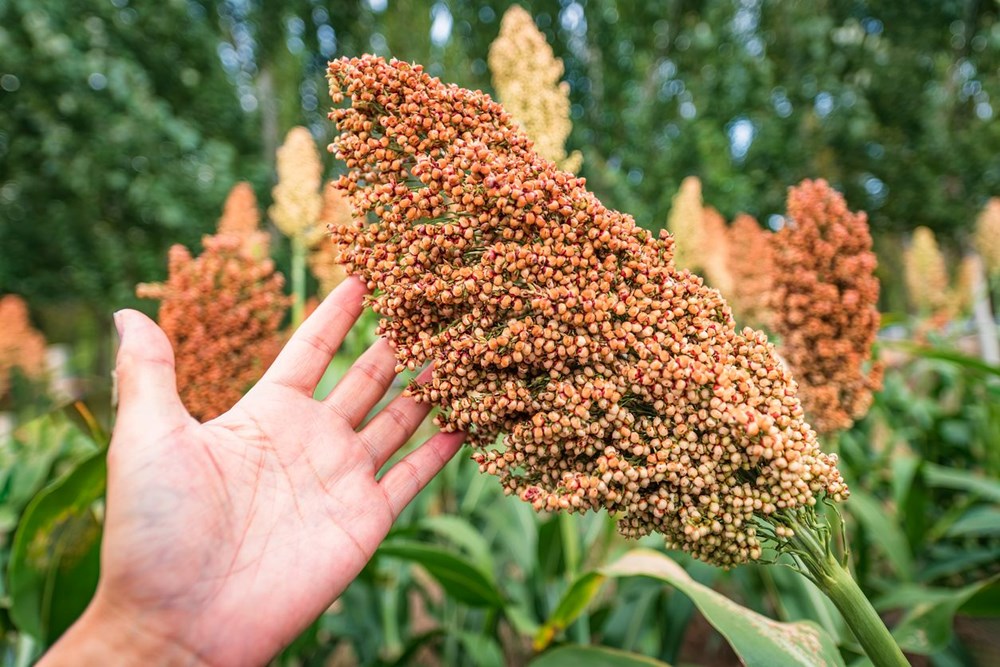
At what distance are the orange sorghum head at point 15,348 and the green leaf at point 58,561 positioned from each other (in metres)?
7.50

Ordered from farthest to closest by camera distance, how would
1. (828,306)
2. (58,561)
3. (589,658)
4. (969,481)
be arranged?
(969,481) < (828,306) < (58,561) < (589,658)

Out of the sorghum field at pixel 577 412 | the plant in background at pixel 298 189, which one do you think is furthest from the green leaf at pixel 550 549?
the plant in background at pixel 298 189

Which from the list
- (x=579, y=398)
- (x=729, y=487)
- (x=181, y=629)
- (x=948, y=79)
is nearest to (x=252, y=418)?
(x=181, y=629)

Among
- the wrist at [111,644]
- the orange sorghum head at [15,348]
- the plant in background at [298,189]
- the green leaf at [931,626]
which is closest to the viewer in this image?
the wrist at [111,644]

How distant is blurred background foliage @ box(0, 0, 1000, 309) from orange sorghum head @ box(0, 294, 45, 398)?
1382 mm

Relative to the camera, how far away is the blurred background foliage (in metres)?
9.30

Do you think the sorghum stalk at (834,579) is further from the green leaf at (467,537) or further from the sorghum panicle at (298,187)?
the sorghum panicle at (298,187)

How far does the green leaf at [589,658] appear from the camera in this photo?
1.77m

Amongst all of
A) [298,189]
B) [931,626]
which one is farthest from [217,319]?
[931,626]

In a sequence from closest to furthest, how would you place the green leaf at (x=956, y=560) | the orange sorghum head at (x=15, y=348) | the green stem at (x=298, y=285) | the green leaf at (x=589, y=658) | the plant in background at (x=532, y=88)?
the green leaf at (x=589, y=658) < the green leaf at (x=956, y=560) < the plant in background at (x=532, y=88) < the green stem at (x=298, y=285) < the orange sorghum head at (x=15, y=348)

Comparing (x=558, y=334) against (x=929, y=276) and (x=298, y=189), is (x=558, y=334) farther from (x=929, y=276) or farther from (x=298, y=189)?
(x=929, y=276)

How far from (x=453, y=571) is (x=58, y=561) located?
1.31 meters

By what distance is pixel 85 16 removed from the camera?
30.0 feet

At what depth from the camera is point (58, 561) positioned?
2076 millimetres
